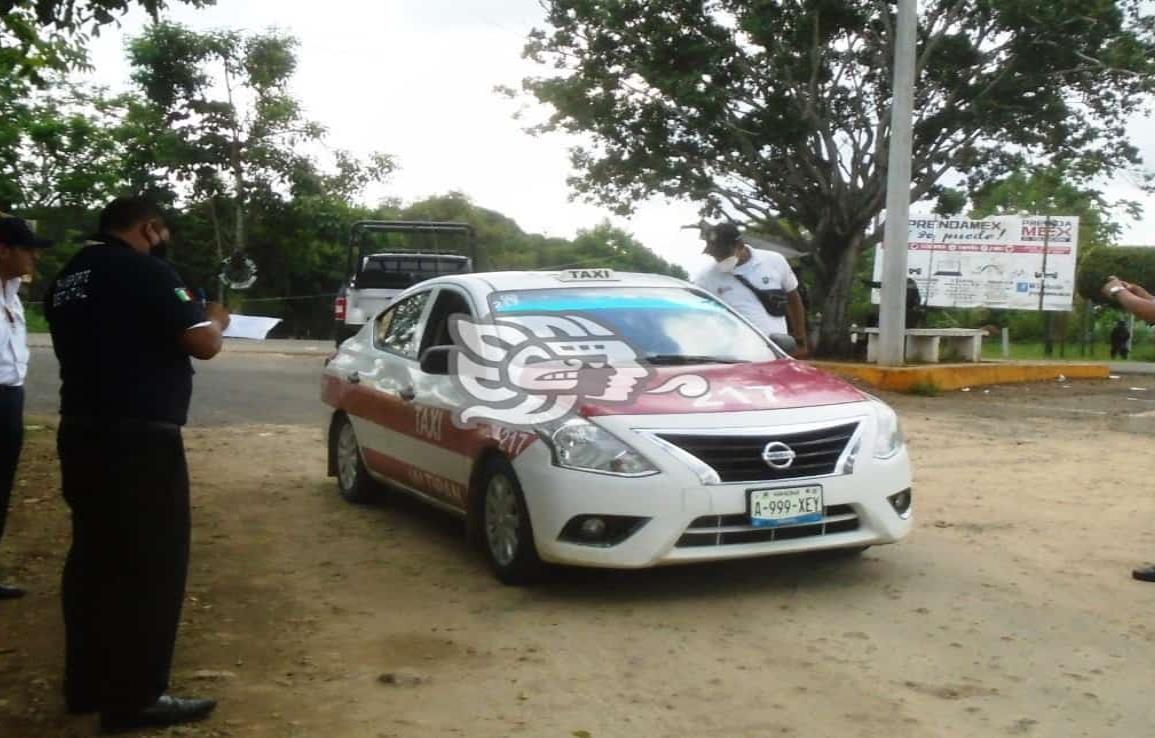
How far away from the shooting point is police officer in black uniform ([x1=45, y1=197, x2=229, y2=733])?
169 inches

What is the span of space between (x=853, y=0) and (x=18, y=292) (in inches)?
586

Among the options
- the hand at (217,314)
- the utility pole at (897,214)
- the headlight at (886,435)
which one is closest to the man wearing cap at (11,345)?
the hand at (217,314)

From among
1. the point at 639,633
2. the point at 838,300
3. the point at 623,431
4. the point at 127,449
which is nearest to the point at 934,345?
the point at 838,300

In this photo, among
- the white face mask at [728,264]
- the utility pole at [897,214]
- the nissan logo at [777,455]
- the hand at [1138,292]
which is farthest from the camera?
the utility pole at [897,214]

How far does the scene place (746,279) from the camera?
30.2 feet

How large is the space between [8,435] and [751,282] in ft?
16.3

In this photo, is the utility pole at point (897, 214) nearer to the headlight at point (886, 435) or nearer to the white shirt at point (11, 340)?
the headlight at point (886, 435)

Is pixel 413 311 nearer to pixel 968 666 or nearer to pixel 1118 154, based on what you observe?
pixel 968 666

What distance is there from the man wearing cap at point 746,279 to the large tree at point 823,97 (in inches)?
384

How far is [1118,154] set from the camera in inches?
800

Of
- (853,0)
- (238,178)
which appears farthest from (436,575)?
(238,178)

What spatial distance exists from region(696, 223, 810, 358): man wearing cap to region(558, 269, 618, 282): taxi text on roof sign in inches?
61.8

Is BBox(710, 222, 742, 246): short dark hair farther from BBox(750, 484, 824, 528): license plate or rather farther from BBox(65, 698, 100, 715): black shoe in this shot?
BBox(65, 698, 100, 715): black shoe

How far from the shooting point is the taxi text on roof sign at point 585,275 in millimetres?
7598
